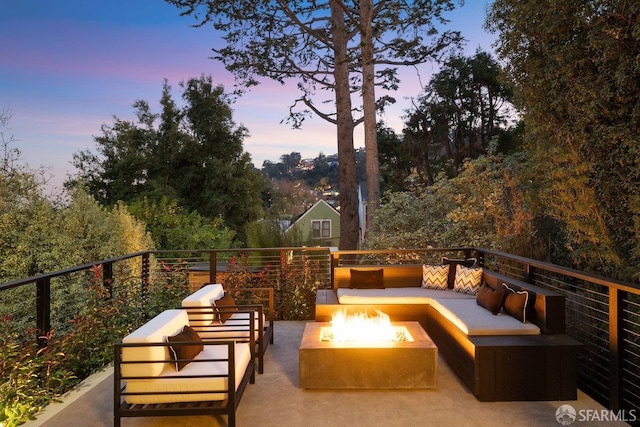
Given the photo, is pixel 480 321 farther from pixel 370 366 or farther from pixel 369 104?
pixel 369 104

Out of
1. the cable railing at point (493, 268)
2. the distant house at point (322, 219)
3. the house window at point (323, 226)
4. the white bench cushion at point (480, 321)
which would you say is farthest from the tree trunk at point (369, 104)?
the house window at point (323, 226)

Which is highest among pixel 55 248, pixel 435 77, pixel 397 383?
pixel 435 77

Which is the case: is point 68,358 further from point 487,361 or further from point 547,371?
point 547,371

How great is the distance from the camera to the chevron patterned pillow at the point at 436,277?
18.1ft

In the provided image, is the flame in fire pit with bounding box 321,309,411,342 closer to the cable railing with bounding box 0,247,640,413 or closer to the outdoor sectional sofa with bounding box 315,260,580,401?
the outdoor sectional sofa with bounding box 315,260,580,401

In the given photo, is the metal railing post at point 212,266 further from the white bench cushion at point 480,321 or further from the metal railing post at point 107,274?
the white bench cushion at point 480,321

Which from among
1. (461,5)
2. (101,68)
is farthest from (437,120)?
(101,68)

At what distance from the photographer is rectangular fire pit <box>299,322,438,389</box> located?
3537 mm

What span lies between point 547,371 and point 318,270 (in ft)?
12.3

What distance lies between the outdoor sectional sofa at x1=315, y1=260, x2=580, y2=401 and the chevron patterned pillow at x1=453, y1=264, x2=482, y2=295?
0.15 meters

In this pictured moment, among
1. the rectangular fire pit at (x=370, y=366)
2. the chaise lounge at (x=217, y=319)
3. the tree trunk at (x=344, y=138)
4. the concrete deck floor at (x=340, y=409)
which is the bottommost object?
the concrete deck floor at (x=340, y=409)

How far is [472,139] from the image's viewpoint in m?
15.9

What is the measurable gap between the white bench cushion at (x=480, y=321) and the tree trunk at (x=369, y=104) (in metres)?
5.18

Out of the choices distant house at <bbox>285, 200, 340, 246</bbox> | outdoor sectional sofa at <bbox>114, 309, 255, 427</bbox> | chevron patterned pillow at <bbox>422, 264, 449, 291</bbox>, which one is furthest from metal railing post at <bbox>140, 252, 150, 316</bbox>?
distant house at <bbox>285, 200, 340, 246</bbox>
